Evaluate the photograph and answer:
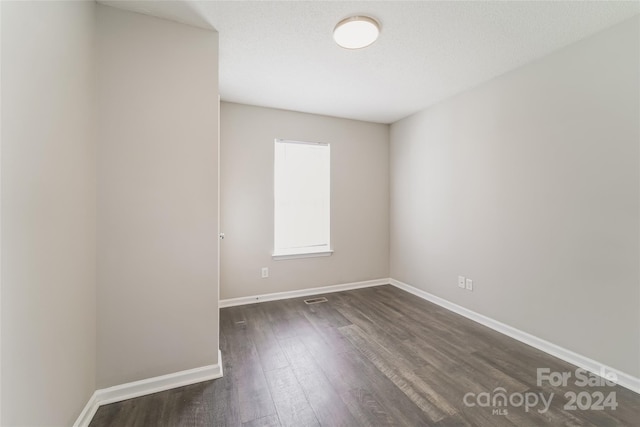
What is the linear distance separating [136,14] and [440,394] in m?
3.17

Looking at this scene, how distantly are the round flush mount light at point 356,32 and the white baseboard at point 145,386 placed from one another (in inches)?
99.9

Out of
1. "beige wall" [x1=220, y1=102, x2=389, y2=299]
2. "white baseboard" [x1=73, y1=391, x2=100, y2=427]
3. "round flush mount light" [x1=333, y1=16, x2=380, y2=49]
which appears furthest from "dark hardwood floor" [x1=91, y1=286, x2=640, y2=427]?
"round flush mount light" [x1=333, y1=16, x2=380, y2=49]

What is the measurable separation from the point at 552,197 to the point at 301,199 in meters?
2.64

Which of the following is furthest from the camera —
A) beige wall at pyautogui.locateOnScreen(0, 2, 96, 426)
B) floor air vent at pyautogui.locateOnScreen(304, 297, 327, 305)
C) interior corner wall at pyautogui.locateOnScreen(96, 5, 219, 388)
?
floor air vent at pyautogui.locateOnScreen(304, 297, 327, 305)

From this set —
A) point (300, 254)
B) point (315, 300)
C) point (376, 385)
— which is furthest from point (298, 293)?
point (376, 385)

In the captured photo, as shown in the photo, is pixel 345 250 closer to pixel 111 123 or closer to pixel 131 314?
pixel 131 314

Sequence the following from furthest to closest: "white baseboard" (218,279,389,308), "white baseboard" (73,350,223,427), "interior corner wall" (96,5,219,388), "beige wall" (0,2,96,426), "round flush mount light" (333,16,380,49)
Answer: "white baseboard" (218,279,389,308) < "round flush mount light" (333,16,380,49) < "interior corner wall" (96,5,219,388) < "white baseboard" (73,350,223,427) < "beige wall" (0,2,96,426)

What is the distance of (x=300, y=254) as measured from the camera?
3561mm

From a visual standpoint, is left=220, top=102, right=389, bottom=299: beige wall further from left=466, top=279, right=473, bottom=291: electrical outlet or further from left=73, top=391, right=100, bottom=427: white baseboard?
left=73, top=391, right=100, bottom=427: white baseboard

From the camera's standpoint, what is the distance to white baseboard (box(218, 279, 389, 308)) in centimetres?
320

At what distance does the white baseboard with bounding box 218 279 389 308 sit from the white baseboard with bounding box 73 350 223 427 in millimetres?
1276

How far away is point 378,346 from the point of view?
2.28 metres

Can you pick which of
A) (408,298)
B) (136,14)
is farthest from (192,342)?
(408,298)

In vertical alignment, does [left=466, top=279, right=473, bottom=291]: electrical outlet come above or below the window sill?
below
